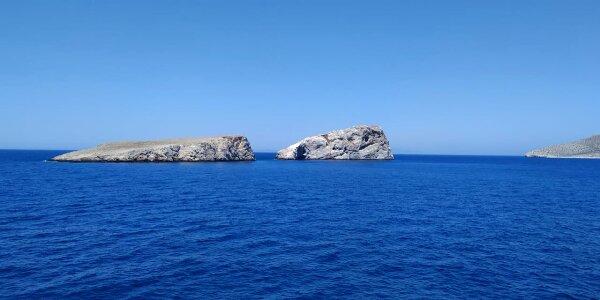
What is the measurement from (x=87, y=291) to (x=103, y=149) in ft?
482

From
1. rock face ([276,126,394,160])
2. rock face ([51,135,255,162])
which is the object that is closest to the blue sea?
rock face ([51,135,255,162])

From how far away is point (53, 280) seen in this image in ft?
66.3

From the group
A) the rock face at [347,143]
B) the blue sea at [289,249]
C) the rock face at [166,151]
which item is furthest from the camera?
the rock face at [347,143]

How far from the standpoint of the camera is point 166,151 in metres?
140

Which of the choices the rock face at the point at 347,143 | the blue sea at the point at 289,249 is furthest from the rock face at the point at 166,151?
the blue sea at the point at 289,249

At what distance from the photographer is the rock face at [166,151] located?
5492 inches

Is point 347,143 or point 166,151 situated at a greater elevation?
point 347,143

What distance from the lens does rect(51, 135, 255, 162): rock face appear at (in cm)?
13950

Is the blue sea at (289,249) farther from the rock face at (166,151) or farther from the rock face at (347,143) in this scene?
the rock face at (347,143)

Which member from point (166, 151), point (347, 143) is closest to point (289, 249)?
point (166, 151)

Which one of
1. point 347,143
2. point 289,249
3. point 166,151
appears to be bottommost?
point 289,249

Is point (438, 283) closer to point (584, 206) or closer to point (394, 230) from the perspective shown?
point (394, 230)

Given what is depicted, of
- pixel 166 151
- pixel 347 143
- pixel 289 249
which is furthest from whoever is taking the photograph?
pixel 347 143

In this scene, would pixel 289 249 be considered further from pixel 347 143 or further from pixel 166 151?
pixel 347 143
